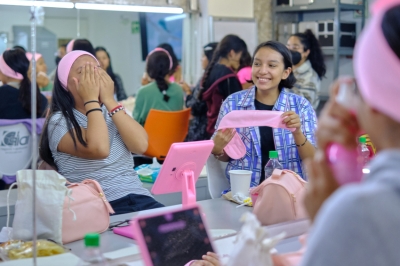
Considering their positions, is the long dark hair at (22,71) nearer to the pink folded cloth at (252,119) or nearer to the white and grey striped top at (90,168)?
the white and grey striped top at (90,168)

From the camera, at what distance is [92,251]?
→ 4.05 ft

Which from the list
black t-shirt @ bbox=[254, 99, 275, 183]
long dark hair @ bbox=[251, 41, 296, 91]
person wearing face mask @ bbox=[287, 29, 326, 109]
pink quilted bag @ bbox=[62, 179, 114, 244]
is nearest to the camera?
pink quilted bag @ bbox=[62, 179, 114, 244]

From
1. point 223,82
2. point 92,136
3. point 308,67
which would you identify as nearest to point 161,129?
point 223,82

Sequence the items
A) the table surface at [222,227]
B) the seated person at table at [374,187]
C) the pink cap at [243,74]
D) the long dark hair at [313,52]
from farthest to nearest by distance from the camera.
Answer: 1. the long dark hair at [313,52]
2. the pink cap at [243,74]
3. the table surface at [222,227]
4. the seated person at table at [374,187]

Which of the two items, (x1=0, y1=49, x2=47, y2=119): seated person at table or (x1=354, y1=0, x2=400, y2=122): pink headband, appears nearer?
(x1=354, y1=0, x2=400, y2=122): pink headband

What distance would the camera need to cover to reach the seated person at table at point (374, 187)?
71 centimetres

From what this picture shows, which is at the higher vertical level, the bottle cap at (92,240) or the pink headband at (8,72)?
the pink headband at (8,72)

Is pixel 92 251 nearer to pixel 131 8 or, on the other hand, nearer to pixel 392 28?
pixel 392 28

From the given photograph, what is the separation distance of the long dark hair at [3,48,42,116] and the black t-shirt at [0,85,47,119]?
29 mm

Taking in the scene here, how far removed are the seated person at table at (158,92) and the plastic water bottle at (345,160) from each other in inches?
159

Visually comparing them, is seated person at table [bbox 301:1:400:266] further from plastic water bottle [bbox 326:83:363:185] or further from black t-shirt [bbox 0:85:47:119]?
black t-shirt [bbox 0:85:47:119]

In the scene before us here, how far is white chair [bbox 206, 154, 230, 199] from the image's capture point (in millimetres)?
2635

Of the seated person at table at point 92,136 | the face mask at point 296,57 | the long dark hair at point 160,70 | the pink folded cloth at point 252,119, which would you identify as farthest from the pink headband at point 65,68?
the face mask at point 296,57

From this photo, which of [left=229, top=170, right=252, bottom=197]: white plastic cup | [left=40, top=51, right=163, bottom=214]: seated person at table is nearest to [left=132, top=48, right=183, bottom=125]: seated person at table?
[left=40, top=51, right=163, bottom=214]: seated person at table
